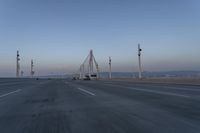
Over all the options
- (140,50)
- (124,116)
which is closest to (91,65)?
(140,50)

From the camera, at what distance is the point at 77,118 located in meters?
7.95

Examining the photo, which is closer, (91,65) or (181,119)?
(181,119)

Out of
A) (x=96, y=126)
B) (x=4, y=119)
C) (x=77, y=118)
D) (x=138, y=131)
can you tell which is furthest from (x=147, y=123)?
(x=4, y=119)

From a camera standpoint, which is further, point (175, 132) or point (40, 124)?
point (40, 124)

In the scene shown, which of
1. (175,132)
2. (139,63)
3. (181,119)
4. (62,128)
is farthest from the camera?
(139,63)

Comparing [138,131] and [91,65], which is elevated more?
[91,65]

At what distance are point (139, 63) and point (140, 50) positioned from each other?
2.95 m

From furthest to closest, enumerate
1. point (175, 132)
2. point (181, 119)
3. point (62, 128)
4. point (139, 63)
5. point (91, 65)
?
1. point (91, 65)
2. point (139, 63)
3. point (181, 119)
4. point (62, 128)
5. point (175, 132)

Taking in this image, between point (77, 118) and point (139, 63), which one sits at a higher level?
point (139, 63)

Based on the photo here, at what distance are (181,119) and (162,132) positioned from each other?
6.00 feet

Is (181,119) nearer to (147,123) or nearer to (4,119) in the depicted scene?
(147,123)

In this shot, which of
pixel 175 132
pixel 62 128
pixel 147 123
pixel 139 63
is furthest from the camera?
pixel 139 63

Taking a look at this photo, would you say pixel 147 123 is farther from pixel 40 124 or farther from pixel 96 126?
pixel 40 124

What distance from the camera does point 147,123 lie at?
686 cm
